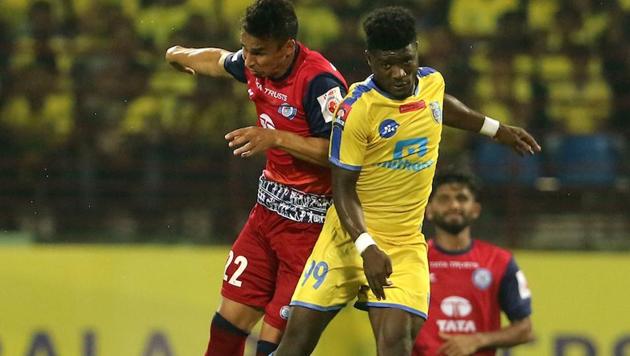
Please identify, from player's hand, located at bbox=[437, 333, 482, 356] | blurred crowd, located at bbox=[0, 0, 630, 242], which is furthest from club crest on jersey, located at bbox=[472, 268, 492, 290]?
blurred crowd, located at bbox=[0, 0, 630, 242]

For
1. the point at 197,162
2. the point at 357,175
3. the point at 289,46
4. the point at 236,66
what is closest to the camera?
the point at 357,175

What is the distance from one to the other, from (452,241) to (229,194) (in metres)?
2.10

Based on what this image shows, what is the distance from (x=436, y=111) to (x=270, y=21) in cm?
89

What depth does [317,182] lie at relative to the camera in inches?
240

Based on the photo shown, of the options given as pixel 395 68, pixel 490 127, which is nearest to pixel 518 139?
pixel 490 127

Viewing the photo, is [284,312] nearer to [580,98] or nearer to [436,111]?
[436,111]

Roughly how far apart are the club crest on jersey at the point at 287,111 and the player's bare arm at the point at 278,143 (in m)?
0.19

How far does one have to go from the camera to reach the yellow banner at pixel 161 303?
8.30m

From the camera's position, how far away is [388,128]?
570 centimetres

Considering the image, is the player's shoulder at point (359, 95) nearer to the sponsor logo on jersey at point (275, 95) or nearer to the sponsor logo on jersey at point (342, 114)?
the sponsor logo on jersey at point (342, 114)

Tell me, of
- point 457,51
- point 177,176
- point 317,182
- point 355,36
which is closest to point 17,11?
point 177,176

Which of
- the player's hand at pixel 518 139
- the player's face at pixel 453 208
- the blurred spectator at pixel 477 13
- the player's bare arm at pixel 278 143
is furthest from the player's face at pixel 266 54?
the blurred spectator at pixel 477 13

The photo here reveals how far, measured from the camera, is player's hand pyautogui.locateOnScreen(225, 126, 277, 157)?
17.9ft

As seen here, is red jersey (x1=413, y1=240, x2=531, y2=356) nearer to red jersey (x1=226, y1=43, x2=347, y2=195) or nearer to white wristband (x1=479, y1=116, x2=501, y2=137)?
white wristband (x1=479, y1=116, x2=501, y2=137)
